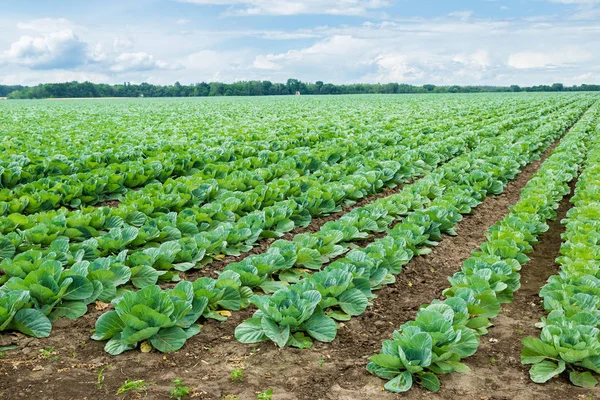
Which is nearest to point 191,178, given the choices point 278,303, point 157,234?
point 157,234

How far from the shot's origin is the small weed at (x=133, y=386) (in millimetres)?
3557

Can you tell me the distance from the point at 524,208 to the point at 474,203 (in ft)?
3.42

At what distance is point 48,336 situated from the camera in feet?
14.0

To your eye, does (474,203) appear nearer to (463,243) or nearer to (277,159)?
(463,243)

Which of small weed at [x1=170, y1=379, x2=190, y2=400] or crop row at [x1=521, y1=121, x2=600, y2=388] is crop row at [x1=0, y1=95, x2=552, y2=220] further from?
crop row at [x1=521, y1=121, x2=600, y2=388]

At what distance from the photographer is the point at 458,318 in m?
4.30

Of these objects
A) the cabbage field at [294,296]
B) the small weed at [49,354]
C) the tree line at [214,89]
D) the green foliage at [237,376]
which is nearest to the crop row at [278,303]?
the cabbage field at [294,296]

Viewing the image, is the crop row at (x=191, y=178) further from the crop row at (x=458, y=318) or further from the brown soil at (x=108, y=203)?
the crop row at (x=458, y=318)

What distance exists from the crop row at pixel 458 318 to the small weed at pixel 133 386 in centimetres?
156

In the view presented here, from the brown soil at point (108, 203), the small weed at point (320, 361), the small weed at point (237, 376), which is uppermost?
the brown soil at point (108, 203)

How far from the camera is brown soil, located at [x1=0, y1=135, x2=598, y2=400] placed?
3615mm

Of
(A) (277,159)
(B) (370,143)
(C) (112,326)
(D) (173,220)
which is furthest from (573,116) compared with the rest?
(C) (112,326)

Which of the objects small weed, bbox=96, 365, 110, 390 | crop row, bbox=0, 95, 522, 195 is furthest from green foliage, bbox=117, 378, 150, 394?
crop row, bbox=0, 95, 522, 195

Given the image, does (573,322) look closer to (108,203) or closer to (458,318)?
(458,318)
